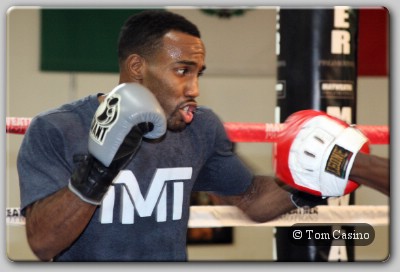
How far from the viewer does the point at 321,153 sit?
1368 millimetres

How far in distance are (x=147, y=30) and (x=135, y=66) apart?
0.10 m

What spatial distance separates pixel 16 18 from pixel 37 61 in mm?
128

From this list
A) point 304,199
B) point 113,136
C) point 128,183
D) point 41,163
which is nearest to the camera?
point 113,136

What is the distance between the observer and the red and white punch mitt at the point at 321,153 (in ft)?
4.47

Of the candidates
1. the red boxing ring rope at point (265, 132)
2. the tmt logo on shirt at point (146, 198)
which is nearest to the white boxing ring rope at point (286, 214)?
the red boxing ring rope at point (265, 132)

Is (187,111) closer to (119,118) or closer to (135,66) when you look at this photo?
(135,66)

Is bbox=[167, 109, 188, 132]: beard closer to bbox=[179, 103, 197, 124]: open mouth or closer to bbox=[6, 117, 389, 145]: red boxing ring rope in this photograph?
bbox=[179, 103, 197, 124]: open mouth

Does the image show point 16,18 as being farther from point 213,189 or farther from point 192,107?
Answer: point 213,189

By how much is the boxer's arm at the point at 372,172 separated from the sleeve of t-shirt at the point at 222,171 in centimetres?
34

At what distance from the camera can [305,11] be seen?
159cm

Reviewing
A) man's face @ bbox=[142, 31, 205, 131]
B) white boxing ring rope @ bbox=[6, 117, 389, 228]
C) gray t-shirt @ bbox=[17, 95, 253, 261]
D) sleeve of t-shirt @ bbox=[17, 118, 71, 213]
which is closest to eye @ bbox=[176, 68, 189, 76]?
man's face @ bbox=[142, 31, 205, 131]

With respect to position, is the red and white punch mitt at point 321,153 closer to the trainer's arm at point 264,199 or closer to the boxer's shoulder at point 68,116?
the trainer's arm at point 264,199

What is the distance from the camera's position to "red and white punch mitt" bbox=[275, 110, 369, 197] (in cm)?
136

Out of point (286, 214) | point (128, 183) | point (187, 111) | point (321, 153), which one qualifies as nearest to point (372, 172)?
point (321, 153)
